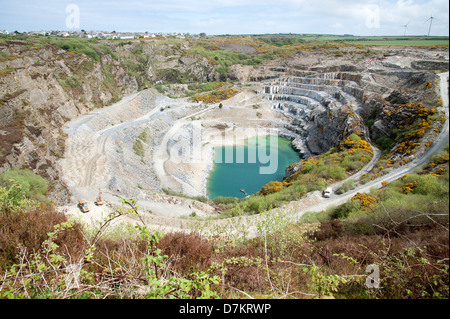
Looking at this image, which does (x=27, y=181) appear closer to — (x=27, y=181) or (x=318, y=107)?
(x=27, y=181)

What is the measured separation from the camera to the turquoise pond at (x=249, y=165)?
29.5m

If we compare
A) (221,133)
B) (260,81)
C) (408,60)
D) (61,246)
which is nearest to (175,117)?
(221,133)

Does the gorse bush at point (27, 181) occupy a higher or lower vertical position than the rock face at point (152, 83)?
lower

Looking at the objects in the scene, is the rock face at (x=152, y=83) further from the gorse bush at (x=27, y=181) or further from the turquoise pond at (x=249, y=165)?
the turquoise pond at (x=249, y=165)

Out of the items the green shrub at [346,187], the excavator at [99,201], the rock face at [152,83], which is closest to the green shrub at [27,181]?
the rock face at [152,83]

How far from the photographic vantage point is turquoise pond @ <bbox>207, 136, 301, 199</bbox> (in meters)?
29.5

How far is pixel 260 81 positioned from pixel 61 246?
6667 cm

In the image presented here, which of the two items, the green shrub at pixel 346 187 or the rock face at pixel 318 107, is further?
the rock face at pixel 318 107

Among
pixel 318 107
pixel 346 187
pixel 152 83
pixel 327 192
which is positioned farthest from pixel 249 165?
pixel 152 83

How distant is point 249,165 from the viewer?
35188 millimetres

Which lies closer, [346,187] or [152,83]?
[346,187]

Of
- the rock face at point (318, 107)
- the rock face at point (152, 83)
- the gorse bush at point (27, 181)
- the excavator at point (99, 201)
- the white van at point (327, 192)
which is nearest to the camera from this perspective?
the gorse bush at point (27, 181)
